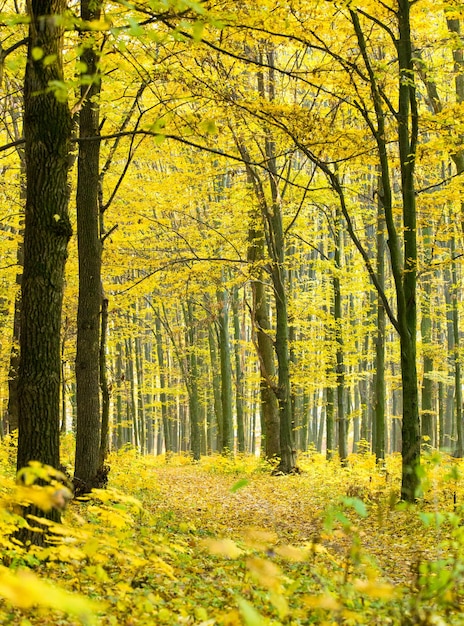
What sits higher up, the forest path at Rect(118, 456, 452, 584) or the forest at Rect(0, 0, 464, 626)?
the forest at Rect(0, 0, 464, 626)

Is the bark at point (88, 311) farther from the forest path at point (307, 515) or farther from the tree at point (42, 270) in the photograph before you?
the tree at point (42, 270)

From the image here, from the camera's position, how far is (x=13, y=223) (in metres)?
14.2

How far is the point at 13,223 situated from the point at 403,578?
1207 cm

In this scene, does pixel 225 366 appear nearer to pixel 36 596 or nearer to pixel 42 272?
pixel 42 272

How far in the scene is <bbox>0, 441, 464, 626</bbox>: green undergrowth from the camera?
2625 millimetres

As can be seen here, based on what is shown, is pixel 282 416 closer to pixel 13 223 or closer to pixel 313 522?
pixel 313 522

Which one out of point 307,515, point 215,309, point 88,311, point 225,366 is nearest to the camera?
point 307,515

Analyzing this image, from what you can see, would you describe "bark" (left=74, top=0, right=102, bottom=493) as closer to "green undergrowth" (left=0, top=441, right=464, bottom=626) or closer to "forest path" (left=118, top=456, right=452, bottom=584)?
"green undergrowth" (left=0, top=441, right=464, bottom=626)

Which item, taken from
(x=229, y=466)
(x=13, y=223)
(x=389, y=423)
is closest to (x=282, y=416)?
(x=229, y=466)

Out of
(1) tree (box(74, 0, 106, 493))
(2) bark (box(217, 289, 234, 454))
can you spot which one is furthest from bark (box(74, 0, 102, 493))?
(2) bark (box(217, 289, 234, 454))

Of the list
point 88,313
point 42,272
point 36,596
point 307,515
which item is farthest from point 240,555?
point 88,313

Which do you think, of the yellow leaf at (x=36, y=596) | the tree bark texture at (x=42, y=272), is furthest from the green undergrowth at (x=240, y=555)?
the tree bark texture at (x=42, y=272)

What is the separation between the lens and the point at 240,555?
208 inches

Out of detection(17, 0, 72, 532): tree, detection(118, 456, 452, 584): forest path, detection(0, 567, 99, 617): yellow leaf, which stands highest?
detection(17, 0, 72, 532): tree
